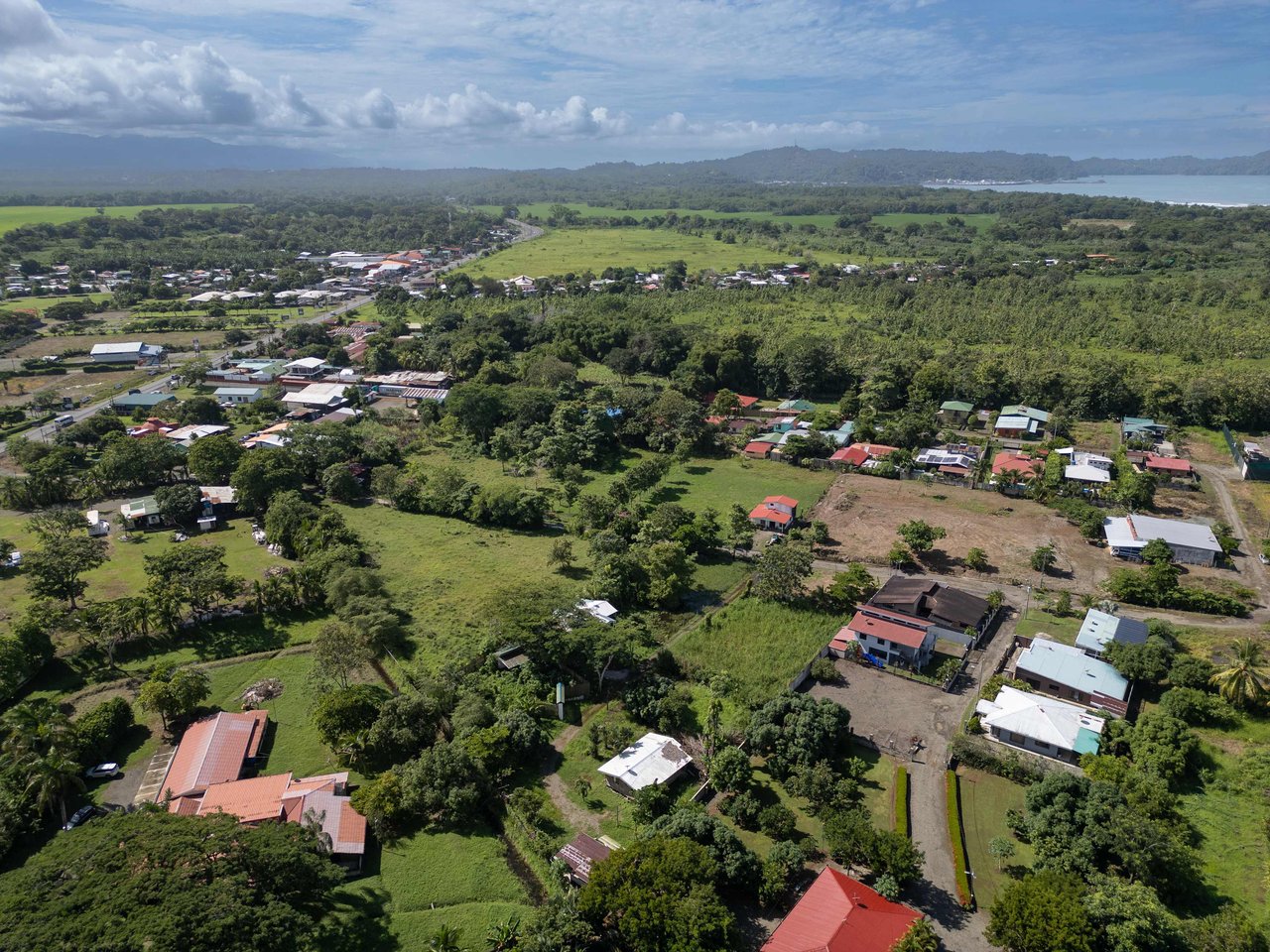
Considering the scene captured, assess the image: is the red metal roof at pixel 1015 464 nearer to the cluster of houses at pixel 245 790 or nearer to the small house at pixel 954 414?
the small house at pixel 954 414

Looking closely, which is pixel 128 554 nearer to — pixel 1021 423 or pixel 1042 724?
pixel 1042 724

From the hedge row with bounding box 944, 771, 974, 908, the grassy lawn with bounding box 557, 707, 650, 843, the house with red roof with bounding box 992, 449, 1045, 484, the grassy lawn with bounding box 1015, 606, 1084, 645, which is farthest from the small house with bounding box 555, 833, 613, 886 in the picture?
the house with red roof with bounding box 992, 449, 1045, 484

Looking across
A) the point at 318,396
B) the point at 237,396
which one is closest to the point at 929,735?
the point at 318,396

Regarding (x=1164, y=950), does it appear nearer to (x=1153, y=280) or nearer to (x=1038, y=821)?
(x=1038, y=821)

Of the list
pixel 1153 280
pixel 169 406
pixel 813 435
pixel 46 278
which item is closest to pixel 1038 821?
pixel 813 435

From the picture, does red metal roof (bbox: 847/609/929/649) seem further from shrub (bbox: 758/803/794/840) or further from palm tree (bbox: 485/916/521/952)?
palm tree (bbox: 485/916/521/952)
